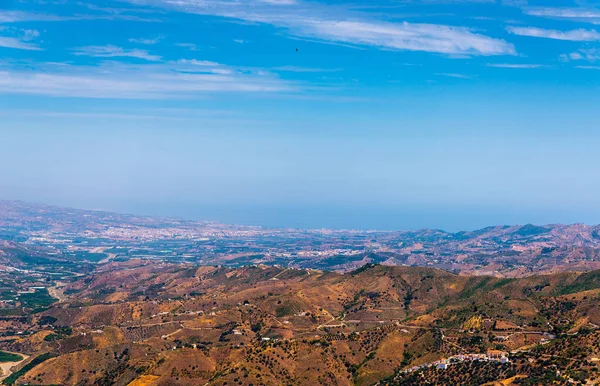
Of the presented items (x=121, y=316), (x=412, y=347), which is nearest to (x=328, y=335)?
(x=412, y=347)

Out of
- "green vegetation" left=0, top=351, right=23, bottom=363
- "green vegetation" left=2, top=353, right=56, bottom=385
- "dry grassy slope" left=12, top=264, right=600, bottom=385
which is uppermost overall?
"dry grassy slope" left=12, top=264, right=600, bottom=385

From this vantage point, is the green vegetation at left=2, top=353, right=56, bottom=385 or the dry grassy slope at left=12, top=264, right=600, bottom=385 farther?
the green vegetation at left=2, top=353, right=56, bottom=385

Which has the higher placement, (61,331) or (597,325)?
(597,325)

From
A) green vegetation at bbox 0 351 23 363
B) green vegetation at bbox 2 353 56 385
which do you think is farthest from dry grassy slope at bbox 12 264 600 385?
green vegetation at bbox 0 351 23 363

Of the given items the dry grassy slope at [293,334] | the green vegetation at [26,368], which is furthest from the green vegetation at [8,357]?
the green vegetation at [26,368]

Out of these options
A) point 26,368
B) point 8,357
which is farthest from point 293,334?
point 8,357

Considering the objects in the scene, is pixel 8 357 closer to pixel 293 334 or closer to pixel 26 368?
pixel 26 368

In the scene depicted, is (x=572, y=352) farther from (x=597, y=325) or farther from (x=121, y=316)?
(x=121, y=316)

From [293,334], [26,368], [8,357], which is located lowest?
[8,357]

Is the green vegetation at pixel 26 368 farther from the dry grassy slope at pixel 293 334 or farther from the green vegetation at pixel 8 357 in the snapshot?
the green vegetation at pixel 8 357

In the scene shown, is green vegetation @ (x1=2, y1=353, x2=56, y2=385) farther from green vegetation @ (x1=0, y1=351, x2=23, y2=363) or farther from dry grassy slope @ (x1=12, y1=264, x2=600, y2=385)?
green vegetation @ (x1=0, y1=351, x2=23, y2=363)

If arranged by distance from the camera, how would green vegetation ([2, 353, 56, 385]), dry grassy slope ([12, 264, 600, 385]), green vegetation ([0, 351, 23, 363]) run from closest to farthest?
1. dry grassy slope ([12, 264, 600, 385])
2. green vegetation ([2, 353, 56, 385])
3. green vegetation ([0, 351, 23, 363])
